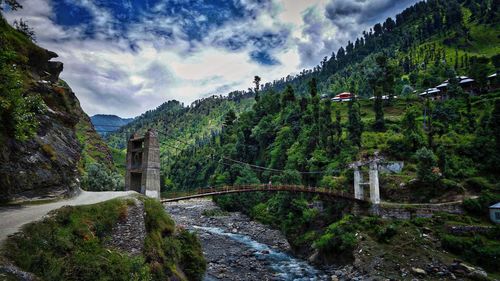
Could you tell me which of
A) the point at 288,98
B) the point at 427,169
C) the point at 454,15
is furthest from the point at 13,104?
the point at 454,15

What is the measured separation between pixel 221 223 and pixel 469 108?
35.2 metres

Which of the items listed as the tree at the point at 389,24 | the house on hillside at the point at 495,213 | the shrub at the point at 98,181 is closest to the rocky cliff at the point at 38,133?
the shrub at the point at 98,181

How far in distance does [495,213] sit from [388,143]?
13841mm

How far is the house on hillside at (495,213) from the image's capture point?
81.9 ft

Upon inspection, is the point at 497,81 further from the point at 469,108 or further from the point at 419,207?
the point at 419,207

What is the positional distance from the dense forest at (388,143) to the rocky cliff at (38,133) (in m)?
10.0

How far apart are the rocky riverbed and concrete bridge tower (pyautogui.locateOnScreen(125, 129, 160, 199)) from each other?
7.78 metres

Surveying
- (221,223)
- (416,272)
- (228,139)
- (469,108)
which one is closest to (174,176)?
(228,139)

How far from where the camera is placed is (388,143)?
3769cm

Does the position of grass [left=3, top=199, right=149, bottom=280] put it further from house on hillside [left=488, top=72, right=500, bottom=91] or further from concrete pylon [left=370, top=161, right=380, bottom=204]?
house on hillside [left=488, top=72, right=500, bottom=91]

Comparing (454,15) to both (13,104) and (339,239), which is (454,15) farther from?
(13,104)

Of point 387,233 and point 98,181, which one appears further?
point 98,181

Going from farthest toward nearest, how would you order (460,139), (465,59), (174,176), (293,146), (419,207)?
(174,176) → (465,59) → (293,146) → (460,139) → (419,207)

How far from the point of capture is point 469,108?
42.7 m
